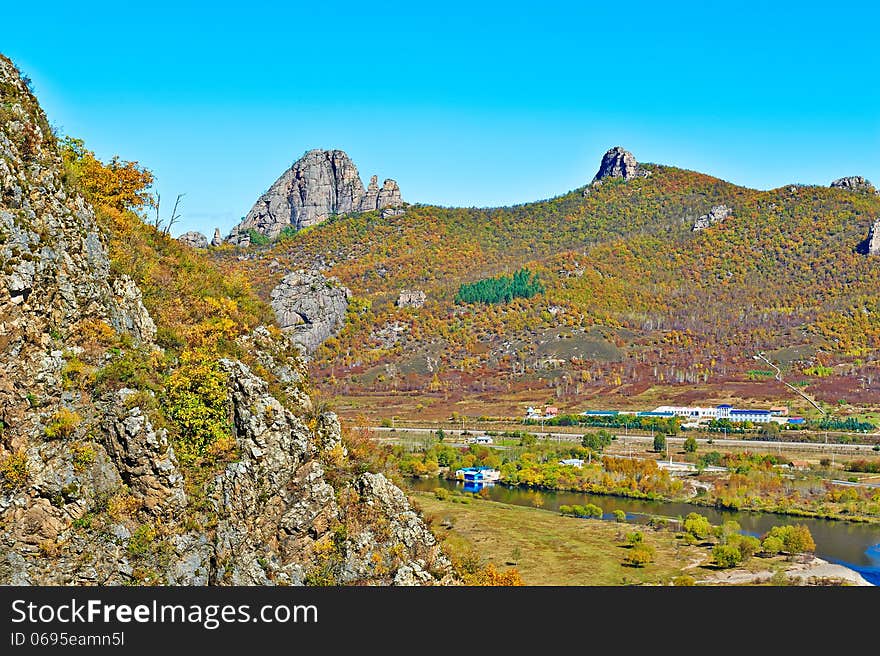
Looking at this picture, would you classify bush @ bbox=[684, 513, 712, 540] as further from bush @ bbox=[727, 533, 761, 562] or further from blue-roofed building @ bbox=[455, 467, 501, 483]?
blue-roofed building @ bbox=[455, 467, 501, 483]

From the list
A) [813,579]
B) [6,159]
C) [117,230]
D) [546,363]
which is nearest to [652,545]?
[813,579]

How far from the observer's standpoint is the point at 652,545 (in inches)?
2467

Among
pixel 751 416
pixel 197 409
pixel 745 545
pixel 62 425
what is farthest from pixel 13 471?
pixel 751 416

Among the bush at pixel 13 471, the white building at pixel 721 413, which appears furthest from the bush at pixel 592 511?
the bush at pixel 13 471

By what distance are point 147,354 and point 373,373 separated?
161730 millimetres

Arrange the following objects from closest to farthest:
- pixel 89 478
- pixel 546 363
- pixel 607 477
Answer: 1. pixel 89 478
2. pixel 607 477
3. pixel 546 363

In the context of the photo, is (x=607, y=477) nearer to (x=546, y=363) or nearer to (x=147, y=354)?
(x=147, y=354)

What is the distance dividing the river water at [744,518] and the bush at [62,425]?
4941 centimetres

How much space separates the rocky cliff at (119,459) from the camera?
20.7 m

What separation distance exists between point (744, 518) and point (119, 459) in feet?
212

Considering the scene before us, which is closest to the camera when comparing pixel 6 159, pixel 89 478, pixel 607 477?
pixel 89 478

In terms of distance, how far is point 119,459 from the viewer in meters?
21.6

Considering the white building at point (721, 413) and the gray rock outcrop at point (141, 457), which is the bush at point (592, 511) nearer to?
the white building at point (721, 413)
